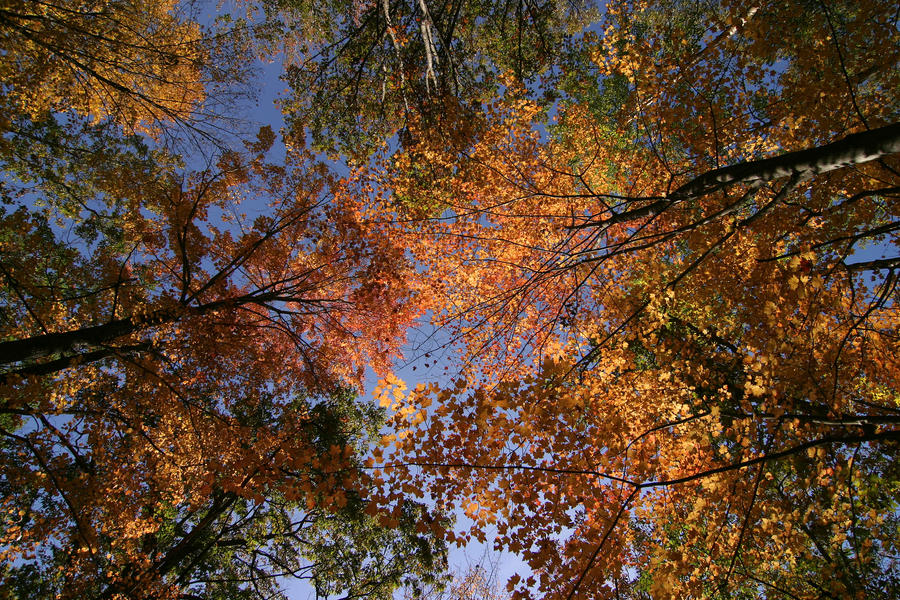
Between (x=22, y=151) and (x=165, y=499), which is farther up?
(x=22, y=151)

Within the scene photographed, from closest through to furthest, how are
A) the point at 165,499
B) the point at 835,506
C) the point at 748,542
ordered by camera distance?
the point at 835,506
the point at 748,542
the point at 165,499

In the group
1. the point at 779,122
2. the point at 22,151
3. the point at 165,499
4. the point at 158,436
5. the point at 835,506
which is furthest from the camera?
the point at 165,499

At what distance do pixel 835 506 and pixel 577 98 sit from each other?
40.3ft

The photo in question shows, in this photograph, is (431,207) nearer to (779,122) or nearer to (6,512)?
(779,122)

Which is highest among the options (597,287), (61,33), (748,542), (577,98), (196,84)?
(577,98)

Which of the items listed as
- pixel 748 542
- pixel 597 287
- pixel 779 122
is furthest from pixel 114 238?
pixel 748 542

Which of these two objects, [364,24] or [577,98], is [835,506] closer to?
[577,98]

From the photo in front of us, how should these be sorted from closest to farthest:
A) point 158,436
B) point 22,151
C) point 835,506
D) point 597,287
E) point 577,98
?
point 835,506 → point 597,287 → point 22,151 → point 158,436 → point 577,98

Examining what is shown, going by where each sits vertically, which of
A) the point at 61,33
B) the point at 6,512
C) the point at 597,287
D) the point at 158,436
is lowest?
the point at 6,512

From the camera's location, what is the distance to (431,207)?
10000mm

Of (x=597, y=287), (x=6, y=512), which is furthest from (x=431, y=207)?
Result: (x=6, y=512)

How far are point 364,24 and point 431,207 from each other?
5032 millimetres

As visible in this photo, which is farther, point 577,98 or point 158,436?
point 577,98

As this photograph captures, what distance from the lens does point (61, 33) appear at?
22.0 ft
